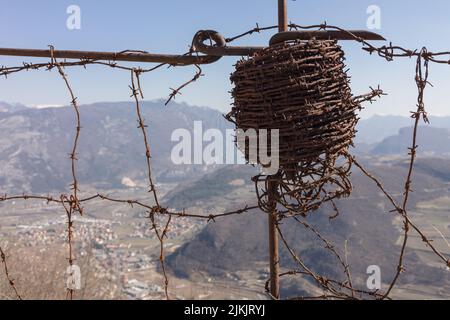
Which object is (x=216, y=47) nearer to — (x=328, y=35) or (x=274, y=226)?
(x=328, y=35)

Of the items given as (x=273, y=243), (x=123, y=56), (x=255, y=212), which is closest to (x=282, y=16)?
(x=123, y=56)

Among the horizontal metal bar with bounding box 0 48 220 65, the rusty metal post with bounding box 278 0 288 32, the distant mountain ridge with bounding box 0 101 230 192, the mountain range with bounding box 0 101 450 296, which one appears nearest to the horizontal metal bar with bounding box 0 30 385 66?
the horizontal metal bar with bounding box 0 48 220 65

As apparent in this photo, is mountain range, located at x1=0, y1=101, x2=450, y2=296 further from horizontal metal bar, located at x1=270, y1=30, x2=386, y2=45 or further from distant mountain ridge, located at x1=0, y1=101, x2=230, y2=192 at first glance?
horizontal metal bar, located at x1=270, y1=30, x2=386, y2=45

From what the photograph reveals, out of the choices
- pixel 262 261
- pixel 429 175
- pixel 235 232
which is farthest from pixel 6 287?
pixel 429 175
